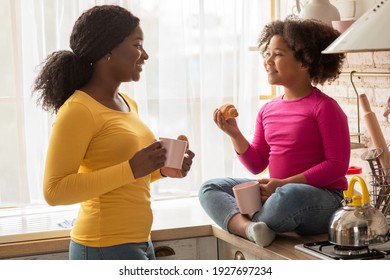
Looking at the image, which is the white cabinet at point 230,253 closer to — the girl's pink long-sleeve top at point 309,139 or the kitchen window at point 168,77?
→ the girl's pink long-sleeve top at point 309,139

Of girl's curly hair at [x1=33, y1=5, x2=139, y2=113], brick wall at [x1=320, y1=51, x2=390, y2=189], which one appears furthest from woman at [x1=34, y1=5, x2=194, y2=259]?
brick wall at [x1=320, y1=51, x2=390, y2=189]

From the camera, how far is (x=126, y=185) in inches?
71.1

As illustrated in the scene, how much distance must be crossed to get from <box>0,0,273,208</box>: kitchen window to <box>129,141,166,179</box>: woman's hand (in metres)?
0.93

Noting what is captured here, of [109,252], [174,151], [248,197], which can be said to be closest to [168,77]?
[248,197]

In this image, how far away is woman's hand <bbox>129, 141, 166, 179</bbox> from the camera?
1.72 meters

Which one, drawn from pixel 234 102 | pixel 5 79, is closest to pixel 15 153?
pixel 5 79

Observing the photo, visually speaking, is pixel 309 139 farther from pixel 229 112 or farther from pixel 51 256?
pixel 51 256

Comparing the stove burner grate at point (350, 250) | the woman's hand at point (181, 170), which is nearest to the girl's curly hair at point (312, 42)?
the woman's hand at point (181, 170)

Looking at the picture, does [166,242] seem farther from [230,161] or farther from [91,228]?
[230,161]

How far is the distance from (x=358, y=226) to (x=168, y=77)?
1.19 m

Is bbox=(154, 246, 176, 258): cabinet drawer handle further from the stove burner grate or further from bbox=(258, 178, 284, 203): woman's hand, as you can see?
the stove burner grate

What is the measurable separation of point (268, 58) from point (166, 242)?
0.60 meters

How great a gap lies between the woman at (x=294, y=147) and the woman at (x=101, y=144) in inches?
10.3

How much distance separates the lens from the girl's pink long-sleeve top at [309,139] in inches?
80.5
